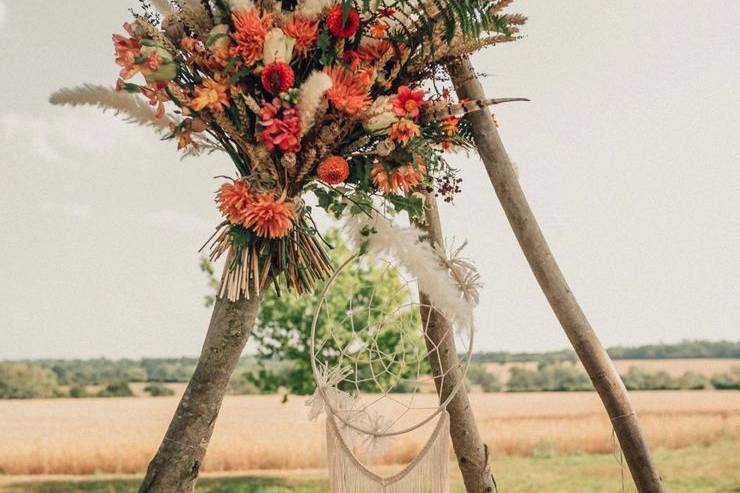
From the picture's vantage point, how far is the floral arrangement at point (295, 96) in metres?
2.33

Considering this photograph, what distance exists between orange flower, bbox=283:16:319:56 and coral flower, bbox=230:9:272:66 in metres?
0.08

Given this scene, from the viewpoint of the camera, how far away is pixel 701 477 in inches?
331

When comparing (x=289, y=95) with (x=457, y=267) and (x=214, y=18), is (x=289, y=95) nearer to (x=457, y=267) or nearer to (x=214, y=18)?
(x=214, y=18)

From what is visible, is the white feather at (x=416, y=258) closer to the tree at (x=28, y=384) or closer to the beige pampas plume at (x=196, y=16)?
the beige pampas plume at (x=196, y=16)

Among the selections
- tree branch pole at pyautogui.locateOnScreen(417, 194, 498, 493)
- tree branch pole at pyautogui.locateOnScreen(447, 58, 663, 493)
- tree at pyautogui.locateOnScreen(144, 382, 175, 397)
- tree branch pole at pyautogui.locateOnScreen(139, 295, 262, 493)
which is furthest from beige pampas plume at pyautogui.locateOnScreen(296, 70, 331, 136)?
tree at pyautogui.locateOnScreen(144, 382, 175, 397)

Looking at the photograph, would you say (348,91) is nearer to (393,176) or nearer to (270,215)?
(393,176)

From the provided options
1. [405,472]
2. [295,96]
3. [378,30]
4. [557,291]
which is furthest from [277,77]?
[557,291]

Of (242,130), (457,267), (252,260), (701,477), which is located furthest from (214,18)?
(701,477)

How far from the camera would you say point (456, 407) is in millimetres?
3336

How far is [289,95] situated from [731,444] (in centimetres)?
954

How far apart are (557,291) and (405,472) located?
3.28ft

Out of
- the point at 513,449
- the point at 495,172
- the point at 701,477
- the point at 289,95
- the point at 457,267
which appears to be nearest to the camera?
the point at 289,95

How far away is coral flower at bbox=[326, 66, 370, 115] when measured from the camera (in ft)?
7.57

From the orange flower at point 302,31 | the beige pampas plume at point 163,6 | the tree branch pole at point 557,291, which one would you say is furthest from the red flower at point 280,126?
the tree branch pole at point 557,291
